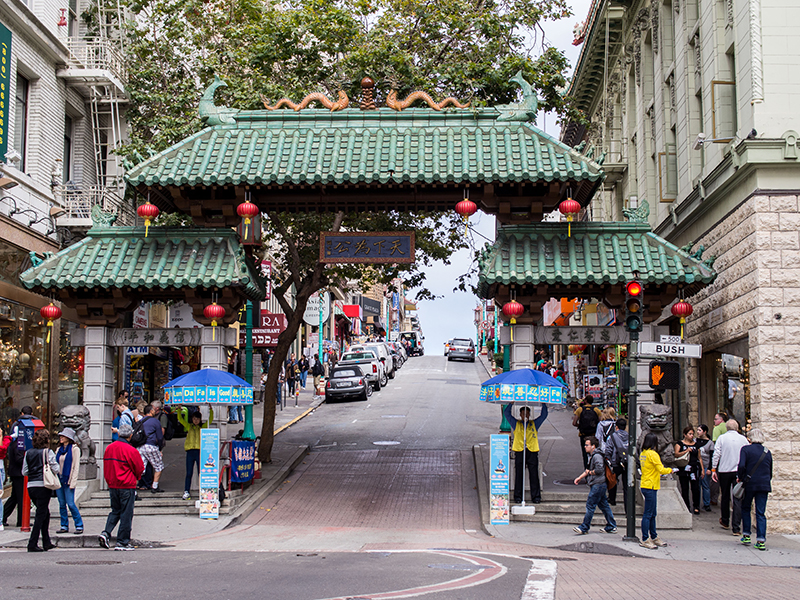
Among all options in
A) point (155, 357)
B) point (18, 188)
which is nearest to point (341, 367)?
point (155, 357)

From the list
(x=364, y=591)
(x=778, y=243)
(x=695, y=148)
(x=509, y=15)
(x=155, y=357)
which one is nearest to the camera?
(x=364, y=591)

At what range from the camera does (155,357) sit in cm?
2919

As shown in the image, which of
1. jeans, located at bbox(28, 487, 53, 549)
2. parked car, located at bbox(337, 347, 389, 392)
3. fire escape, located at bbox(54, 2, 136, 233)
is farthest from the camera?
parked car, located at bbox(337, 347, 389, 392)

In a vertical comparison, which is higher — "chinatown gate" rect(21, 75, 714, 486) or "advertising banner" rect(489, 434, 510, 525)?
"chinatown gate" rect(21, 75, 714, 486)

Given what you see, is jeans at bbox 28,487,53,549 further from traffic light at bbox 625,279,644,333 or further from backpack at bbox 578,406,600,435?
backpack at bbox 578,406,600,435

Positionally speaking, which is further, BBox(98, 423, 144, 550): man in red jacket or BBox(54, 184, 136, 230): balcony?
BBox(54, 184, 136, 230): balcony

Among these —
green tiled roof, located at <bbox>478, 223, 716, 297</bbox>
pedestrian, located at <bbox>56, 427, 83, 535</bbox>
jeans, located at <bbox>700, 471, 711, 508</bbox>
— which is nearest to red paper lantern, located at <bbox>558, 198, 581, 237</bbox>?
green tiled roof, located at <bbox>478, 223, 716, 297</bbox>

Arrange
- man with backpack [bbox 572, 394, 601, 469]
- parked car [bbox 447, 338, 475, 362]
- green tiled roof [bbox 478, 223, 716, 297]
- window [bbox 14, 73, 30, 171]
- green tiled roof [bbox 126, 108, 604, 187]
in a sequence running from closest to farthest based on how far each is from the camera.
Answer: green tiled roof [bbox 478, 223, 716, 297], green tiled roof [bbox 126, 108, 604, 187], man with backpack [bbox 572, 394, 601, 469], window [bbox 14, 73, 30, 171], parked car [bbox 447, 338, 475, 362]

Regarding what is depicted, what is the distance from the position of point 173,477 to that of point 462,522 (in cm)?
739

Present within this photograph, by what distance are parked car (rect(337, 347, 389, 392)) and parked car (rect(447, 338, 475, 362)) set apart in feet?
72.5

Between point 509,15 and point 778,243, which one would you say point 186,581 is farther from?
point 509,15

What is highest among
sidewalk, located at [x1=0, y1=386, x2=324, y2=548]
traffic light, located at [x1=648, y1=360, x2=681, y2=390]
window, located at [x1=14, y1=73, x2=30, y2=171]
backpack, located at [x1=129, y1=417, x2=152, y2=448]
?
window, located at [x1=14, y1=73, x2=30, y2=171]

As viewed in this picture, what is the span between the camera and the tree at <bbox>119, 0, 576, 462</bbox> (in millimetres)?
21047

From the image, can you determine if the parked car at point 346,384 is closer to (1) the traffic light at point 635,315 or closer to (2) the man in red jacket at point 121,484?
(1) the traffic light at point 635,315
